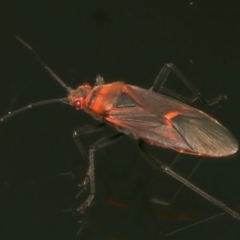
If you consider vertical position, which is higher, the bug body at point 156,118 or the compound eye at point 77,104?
the compound eye at point 77,104

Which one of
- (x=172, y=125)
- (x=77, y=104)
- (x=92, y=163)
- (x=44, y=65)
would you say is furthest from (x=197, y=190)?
(x=44, y=65)

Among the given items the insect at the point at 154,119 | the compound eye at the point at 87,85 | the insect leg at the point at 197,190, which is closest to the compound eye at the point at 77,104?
the insect at the point at 154,119

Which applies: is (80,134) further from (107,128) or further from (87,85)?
(87,85)

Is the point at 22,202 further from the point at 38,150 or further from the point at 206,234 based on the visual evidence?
the point at 206,234

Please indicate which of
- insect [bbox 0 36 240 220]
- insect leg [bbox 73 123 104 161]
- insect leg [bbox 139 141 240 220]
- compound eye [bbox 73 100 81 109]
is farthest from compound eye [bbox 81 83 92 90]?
insect leg [bbox 139 141 240 220]

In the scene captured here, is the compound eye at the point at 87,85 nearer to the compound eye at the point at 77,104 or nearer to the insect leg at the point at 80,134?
the compound eye at the point at 77,104
